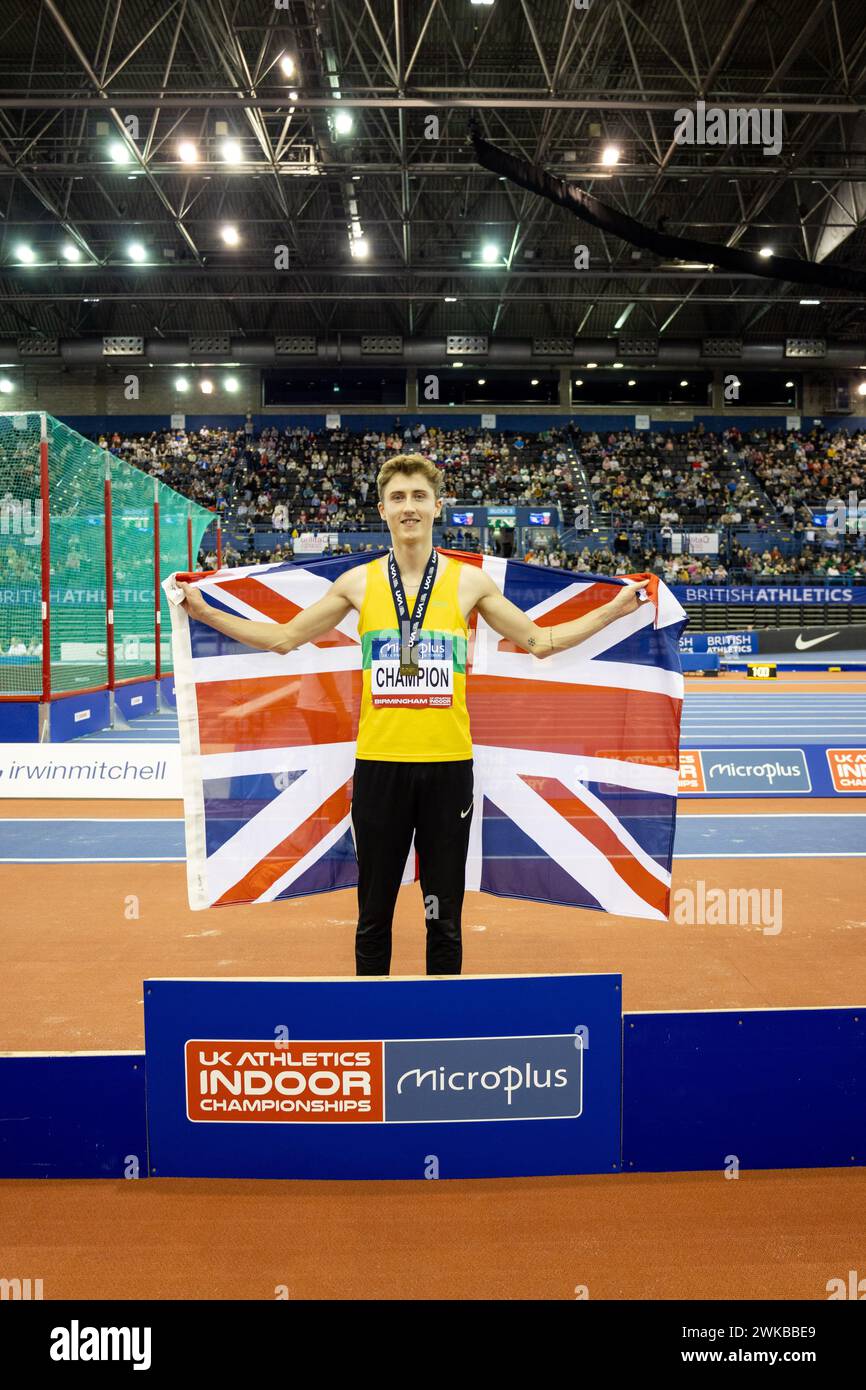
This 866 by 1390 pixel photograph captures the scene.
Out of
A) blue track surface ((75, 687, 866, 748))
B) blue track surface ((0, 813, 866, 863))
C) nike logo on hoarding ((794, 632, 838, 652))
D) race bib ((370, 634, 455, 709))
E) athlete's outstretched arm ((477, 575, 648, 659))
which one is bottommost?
blue track surface ((0, 813, 866, 863))

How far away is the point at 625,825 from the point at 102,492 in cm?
1061

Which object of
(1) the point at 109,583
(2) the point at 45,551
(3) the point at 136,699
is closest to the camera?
(2) the point at 45,551

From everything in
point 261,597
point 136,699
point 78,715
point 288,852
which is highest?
point 261,597

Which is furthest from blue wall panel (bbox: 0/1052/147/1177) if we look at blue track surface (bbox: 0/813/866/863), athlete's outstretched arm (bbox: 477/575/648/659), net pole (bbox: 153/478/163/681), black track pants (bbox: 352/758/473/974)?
net pole (bbox: 153/478/163/681)

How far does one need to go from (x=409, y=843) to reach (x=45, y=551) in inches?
347

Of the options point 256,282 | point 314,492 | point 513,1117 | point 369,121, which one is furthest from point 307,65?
point 513,1117

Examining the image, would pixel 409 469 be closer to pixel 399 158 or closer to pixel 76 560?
pixel 76 560

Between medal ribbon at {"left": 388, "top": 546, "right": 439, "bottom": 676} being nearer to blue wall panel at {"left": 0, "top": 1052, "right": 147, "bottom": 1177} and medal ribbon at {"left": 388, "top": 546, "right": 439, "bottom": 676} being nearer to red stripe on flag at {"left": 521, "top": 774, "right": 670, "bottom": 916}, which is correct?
red stripe on flag at {"left": 521, "top": 774, "right": 670, "bottom": 916}

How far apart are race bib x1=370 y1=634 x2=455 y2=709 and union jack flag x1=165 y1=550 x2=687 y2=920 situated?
819 millimetres

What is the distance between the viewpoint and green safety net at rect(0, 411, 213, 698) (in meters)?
10.5

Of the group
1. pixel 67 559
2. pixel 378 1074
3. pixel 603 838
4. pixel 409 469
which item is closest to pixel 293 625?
pixel 409 469

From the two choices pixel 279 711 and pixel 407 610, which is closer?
pixel 407 610

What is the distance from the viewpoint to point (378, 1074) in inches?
105

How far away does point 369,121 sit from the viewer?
20.9 m
